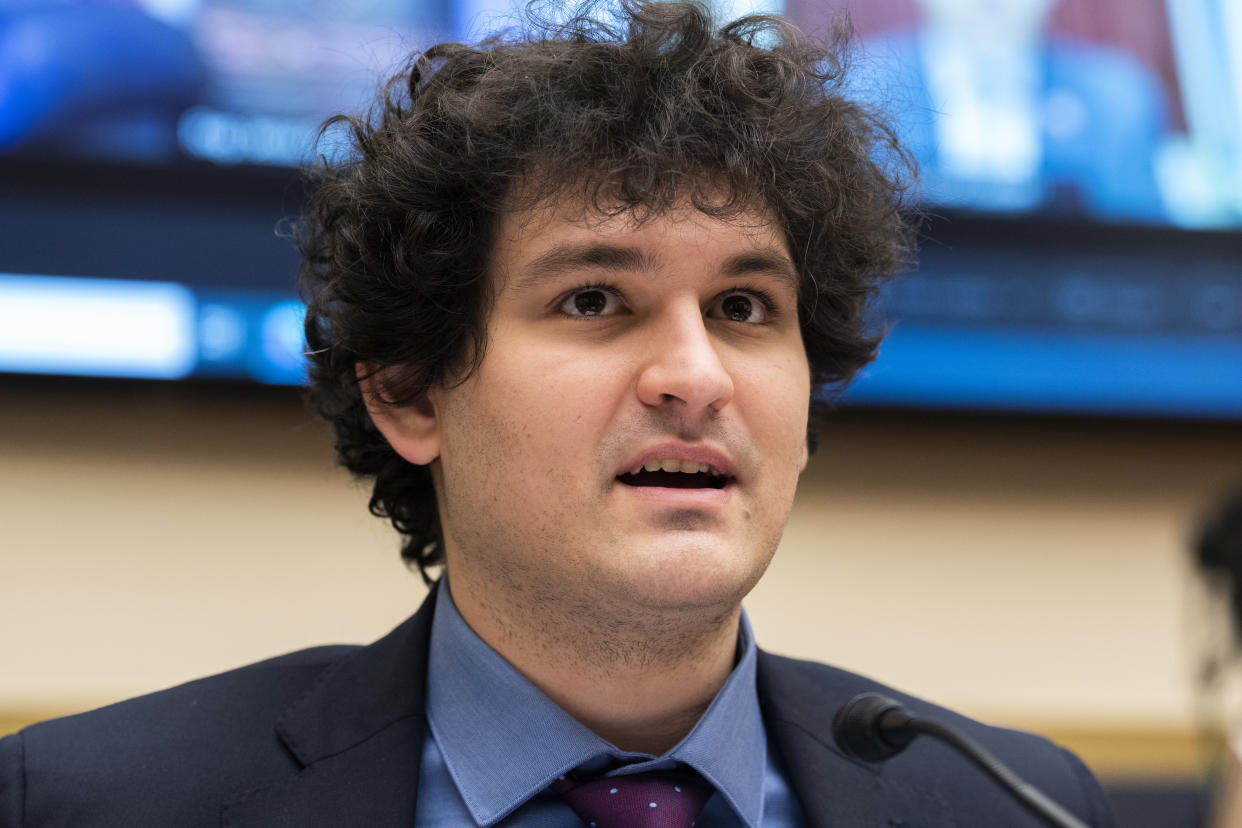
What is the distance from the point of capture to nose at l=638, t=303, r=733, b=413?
1.32m

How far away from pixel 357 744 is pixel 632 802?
301mm

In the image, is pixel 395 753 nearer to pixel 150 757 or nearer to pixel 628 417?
pixel 150 757

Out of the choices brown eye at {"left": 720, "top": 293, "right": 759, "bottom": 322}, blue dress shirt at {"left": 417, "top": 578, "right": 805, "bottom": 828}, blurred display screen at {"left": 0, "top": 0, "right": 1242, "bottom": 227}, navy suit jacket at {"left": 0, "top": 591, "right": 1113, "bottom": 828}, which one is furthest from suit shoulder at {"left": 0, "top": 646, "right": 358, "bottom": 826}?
blurred display screen at {"left": 0, "top": 0, "right": 1242, "bottom": 227}

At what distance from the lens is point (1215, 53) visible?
9.37ft

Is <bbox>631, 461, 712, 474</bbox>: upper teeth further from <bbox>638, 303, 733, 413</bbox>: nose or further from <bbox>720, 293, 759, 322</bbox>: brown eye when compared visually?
<bbox>720, 293, 759, 322</bbox>: brown eye

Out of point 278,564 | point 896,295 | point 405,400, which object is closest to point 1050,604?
point 896,295

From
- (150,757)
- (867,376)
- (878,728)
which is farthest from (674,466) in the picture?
(867,376)

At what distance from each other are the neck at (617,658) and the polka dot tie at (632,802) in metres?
0.08

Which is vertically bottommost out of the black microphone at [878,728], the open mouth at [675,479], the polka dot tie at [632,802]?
the polka dot tie at [632,802]

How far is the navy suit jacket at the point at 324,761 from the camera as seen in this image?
4.44 ft

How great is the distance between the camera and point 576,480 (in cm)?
134

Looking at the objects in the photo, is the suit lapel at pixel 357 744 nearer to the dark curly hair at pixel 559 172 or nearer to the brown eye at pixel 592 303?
the dark curly hair at pixel 559 172

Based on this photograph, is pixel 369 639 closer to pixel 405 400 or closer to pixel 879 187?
pixel 405 400

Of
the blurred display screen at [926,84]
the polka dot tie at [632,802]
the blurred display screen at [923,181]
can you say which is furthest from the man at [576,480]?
the blurred display screen at [926,84]
